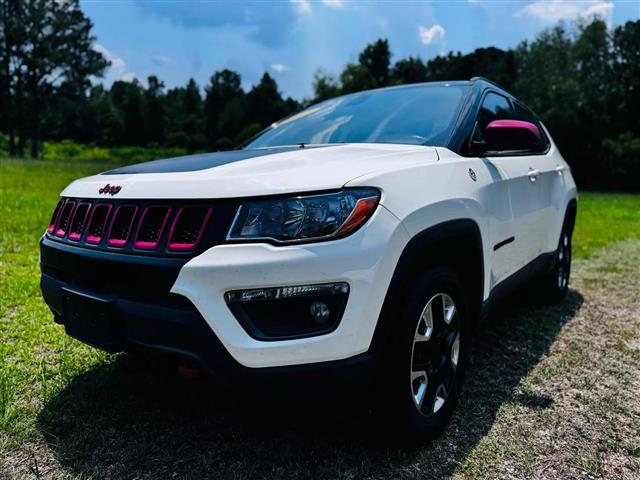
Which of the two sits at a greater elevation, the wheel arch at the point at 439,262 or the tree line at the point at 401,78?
the tree line at the point at 401,78

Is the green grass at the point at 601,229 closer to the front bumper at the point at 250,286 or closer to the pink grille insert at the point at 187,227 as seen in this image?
the front bumper at the point at 250,286

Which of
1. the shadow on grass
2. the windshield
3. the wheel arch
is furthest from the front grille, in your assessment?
the windshield

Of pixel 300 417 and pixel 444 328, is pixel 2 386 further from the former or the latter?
pixel 444 328

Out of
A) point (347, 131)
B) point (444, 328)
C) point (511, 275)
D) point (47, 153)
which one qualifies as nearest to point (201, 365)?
point (444, 328)

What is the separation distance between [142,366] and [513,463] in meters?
2.04

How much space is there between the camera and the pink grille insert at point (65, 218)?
2434 millimetres

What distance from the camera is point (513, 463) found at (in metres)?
2.25

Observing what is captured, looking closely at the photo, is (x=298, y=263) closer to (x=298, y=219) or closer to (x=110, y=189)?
(x=298, y=219)

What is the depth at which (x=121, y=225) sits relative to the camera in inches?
82.8

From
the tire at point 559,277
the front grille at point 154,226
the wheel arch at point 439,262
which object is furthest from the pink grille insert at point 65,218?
the tire at point 559,277

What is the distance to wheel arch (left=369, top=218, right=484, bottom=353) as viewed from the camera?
6.48 feet

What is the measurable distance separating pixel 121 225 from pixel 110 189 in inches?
7.8

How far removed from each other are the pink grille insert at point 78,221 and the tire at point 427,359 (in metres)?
1.44

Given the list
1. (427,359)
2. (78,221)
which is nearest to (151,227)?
(78,221)
